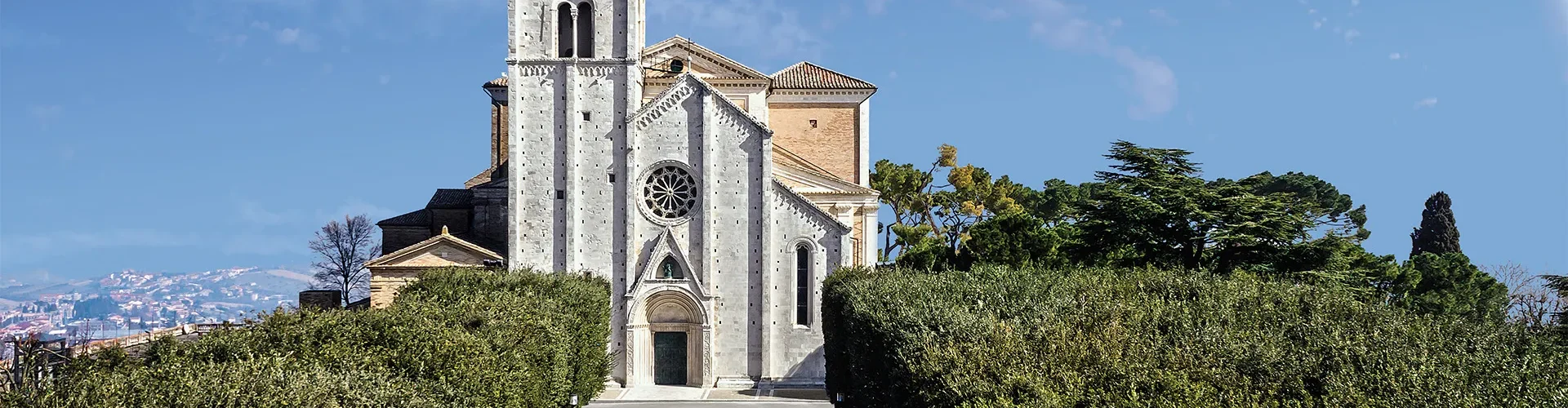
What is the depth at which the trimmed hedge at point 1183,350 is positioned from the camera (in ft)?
50.3

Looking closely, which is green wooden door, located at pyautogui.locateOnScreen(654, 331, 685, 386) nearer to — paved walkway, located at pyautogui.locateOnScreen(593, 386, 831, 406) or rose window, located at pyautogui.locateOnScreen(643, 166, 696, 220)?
paved walkway, located at pyautogui.locateOnScreen(593, 386, 831, 406)

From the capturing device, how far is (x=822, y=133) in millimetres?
52375

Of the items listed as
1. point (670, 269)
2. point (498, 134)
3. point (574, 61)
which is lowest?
point (670, 269)

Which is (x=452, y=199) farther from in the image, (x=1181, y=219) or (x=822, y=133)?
(x=1181, y=219)

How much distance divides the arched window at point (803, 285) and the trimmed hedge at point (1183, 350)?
1611 centimetres

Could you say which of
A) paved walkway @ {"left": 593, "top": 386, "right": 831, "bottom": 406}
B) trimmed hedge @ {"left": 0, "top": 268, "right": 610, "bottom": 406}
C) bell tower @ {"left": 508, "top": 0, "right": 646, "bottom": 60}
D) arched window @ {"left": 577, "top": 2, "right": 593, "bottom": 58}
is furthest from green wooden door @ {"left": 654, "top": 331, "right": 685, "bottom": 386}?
arched window @ {"left": 577, "top": 2, "right": 593, "bottom": 58}

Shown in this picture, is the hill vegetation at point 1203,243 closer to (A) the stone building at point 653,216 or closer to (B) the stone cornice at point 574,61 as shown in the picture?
(A) the stone building at point 653,216

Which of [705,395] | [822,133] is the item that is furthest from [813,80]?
[705,395]

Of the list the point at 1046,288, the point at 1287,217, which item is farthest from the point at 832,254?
the point at 1046,288

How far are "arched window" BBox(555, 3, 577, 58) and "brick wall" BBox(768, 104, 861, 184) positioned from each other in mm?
11336

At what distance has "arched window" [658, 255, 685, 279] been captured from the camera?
43.2m

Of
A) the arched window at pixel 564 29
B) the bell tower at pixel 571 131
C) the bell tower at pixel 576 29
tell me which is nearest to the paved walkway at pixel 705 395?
the bell tower at pixel 571 131

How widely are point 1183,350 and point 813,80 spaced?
36.5 meters

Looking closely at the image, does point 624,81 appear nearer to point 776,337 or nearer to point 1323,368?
point 776,337
